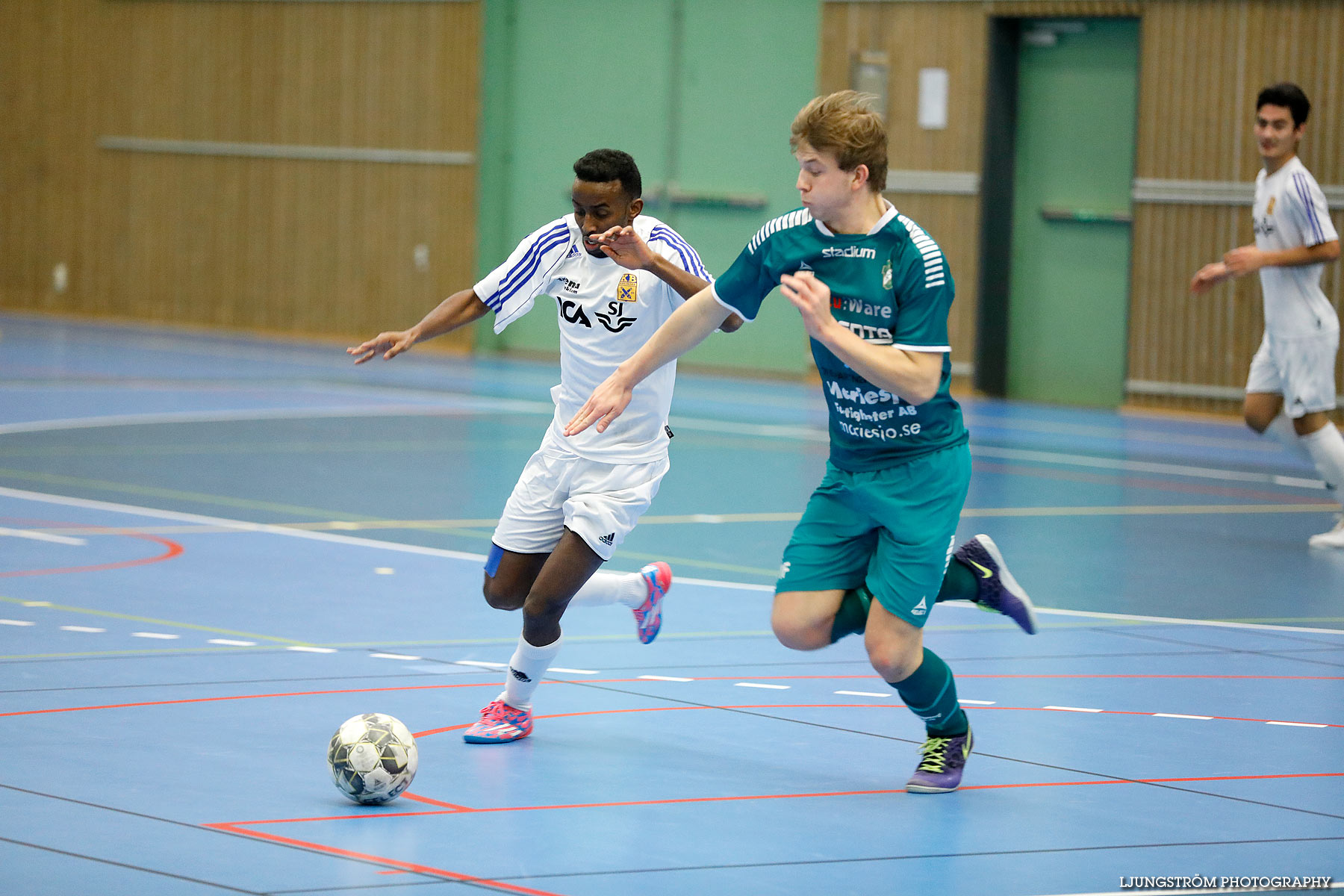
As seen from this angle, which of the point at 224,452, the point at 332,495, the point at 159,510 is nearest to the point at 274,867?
the point at 159,510

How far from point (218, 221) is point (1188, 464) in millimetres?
14561

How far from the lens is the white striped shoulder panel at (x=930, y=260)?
4969 millimetres

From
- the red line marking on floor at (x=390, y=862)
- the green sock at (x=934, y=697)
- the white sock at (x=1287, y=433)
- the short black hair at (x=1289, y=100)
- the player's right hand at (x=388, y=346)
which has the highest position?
the short black hair at (x=1289, y=100)

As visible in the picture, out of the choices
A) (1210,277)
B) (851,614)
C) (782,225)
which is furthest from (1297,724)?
(1210,277)

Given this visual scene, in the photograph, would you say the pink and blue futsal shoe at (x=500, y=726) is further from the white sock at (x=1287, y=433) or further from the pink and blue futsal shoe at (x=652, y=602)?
the white sock at (x=1287, y=433)

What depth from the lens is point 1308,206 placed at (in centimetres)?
1012

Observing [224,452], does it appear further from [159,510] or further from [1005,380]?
[1005,380]

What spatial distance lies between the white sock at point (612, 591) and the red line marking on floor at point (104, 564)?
301 cm

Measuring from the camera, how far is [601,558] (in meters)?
5.80

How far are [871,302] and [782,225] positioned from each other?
0.38 metres

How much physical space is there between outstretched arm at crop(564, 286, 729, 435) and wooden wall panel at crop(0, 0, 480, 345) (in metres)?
17.0

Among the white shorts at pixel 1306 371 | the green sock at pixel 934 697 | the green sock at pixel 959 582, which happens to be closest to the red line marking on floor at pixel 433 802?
the green sock at pixel 934 697

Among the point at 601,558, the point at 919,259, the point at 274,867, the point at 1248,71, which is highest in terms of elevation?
the point at 1248,71

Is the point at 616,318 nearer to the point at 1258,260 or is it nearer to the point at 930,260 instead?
the point at 930,260
